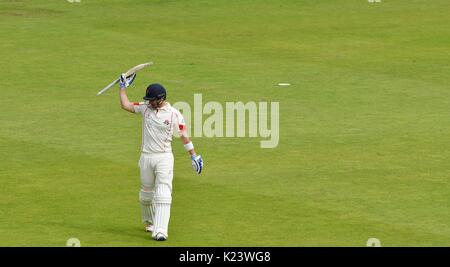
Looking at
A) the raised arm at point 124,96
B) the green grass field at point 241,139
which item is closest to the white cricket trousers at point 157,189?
the green grass field at point 241,139

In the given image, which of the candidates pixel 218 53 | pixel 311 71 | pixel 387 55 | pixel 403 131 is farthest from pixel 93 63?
pixel 403 131

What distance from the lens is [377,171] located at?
20.3 m

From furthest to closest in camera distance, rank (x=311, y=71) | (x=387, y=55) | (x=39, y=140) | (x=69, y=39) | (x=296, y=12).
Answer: (x=296, y=12), (x=69, y=39), (x=387, y=55), (x=311, y=71), (x=39, y=140)

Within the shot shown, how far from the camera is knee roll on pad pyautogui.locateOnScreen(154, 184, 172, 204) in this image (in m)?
16.4

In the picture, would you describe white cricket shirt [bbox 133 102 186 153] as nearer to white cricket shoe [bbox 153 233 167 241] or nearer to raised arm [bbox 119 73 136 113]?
raised arm [bbox 119 73 136 113]

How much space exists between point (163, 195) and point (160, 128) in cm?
90

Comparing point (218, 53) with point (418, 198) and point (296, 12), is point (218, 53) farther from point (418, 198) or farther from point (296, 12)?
point (418, 198)

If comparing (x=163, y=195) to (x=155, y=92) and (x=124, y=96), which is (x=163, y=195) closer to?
(x=155, y=92)

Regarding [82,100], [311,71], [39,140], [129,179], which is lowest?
[129,179]

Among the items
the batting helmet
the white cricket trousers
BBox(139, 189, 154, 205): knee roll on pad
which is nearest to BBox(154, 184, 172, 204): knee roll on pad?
the white cricket trousers

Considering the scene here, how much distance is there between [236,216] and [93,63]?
13.4 meters

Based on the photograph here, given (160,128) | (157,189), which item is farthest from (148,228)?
(160,128)

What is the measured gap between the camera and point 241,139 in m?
23.0

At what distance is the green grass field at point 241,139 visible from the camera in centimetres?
1730
